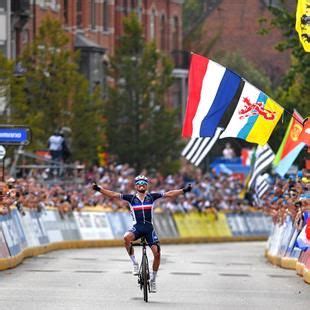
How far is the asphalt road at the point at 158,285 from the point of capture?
22266 mm

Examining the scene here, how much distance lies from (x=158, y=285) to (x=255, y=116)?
139 inches

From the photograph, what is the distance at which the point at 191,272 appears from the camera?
1217 inches

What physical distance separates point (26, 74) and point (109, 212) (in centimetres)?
653

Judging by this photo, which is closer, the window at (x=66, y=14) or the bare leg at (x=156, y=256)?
the bare leg at (x=156, y=256)

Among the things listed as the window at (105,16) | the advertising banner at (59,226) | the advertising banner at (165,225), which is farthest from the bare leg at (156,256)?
the window at (105,16)

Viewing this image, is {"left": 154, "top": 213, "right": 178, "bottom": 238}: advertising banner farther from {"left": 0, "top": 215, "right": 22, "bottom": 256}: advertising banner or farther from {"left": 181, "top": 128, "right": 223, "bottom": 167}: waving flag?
{"left": 0, "top": 215, "right": 22, "bottom": 256}: advertising banner

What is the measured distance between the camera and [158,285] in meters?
26.4

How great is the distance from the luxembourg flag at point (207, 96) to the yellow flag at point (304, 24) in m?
1.93

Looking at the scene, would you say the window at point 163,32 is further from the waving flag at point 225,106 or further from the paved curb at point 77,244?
the waving flag at point 225,106

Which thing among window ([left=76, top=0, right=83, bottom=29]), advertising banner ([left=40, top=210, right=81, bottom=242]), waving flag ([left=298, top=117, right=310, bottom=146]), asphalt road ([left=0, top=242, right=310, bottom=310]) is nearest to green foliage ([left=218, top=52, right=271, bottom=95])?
window ([left=76, top=0, right=83, bottom=29])

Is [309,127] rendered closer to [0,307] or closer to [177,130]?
[0,307]

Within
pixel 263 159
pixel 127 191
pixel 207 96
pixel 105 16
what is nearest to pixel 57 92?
pixel 127 191

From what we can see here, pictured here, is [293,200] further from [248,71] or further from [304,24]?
[248,71]

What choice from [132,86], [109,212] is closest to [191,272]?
[109,212]
